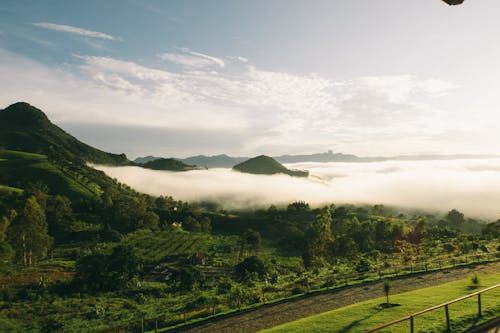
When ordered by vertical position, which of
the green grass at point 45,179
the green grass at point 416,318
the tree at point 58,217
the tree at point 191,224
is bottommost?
the tree at point 191,224

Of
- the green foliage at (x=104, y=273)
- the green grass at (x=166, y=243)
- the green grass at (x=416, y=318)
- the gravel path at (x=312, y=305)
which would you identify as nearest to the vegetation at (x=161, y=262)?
the green foliage at (x=104, y=273)

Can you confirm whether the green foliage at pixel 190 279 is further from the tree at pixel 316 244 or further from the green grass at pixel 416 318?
the green grass at pixel 416 318

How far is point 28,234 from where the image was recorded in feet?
260

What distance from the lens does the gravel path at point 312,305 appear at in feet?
105

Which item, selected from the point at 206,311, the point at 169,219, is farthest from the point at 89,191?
the point at 206,311

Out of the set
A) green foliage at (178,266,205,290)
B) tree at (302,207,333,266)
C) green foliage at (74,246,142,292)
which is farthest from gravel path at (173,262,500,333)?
green foliage at (74,246,142,292)

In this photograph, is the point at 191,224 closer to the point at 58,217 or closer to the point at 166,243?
the point at 166,243

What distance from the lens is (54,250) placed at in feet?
342

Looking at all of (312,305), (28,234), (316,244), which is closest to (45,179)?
(28,234)

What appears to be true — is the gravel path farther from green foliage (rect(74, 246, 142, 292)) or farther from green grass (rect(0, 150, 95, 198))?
green grass (rect(0, 150, 95, 198))

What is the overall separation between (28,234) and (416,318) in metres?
86.4

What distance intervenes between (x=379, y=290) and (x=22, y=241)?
79.9m

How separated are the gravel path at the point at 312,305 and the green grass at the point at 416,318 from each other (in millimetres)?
7677

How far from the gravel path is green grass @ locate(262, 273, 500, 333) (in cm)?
768
